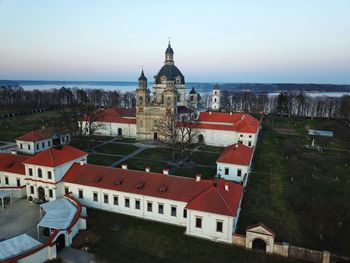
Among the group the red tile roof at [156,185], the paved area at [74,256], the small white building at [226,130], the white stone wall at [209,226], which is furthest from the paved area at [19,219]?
the small white building at [226,130]

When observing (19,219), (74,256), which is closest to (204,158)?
(19,219)

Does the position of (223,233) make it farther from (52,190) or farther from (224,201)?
(52,190)

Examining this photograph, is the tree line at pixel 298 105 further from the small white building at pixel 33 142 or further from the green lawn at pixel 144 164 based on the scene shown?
the small white building at pixel 33 142

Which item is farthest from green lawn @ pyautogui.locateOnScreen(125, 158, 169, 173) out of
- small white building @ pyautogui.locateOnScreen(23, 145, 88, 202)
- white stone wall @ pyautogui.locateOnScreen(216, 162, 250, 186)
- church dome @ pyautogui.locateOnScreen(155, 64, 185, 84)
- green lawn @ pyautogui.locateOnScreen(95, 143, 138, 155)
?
church dome @ pyautogui.locateOnScreen(155, 64, 185, 84)

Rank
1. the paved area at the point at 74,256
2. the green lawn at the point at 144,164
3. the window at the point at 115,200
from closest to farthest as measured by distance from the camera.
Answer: the paved area at the point at 74,256
the window at the point at 115,200
the green lawn at the point at 144,164

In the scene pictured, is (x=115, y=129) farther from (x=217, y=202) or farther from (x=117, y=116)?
(x=217, y=202)

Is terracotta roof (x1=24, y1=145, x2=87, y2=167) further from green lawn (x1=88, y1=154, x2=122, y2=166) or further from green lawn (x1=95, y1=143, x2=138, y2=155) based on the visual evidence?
green lawn (x1=95, y1=143, x2=138, y2=155)
